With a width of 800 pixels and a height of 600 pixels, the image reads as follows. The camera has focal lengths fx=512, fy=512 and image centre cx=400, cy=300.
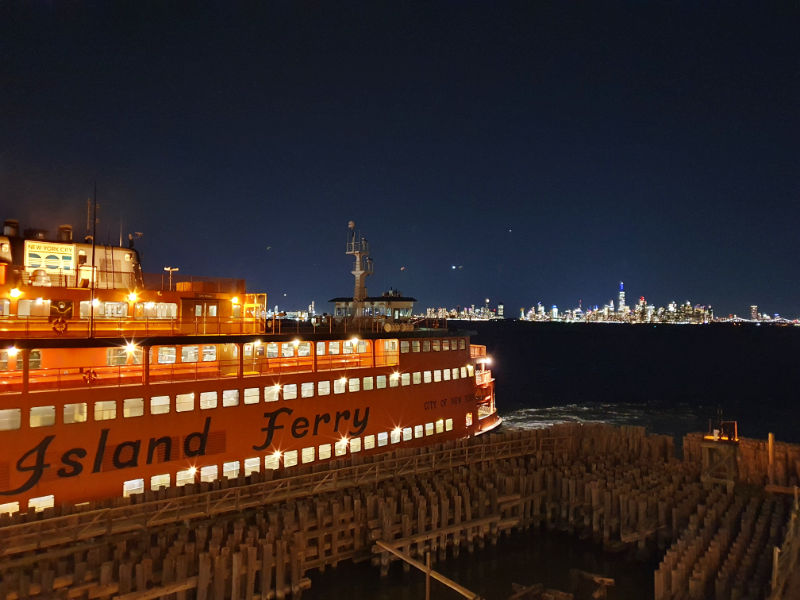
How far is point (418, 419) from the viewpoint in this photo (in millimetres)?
29375

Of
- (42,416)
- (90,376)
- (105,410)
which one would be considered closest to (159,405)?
(105,410)

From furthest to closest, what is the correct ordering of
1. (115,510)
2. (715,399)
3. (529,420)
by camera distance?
(715,399) → (529,420) → (115,510)

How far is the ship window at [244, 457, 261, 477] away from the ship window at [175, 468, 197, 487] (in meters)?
2.23

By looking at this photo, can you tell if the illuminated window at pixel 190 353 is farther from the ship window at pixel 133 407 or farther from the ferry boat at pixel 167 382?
the ship window at pixel 133 407

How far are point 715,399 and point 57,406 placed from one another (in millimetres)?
75271

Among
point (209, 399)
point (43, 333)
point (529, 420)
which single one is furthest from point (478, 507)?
point (529, 420)

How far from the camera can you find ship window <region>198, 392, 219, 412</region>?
70.0ft

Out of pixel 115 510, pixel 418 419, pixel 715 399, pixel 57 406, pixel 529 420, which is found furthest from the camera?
pixel 715 399

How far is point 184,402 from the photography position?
20.8m

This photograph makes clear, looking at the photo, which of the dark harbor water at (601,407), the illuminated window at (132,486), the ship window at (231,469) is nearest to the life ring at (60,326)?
the illuminated window at (132,486)

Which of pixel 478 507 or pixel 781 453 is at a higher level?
pixel 781 453

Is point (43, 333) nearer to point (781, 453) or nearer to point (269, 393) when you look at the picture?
point (269, 393)

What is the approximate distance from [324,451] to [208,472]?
18.4 ft

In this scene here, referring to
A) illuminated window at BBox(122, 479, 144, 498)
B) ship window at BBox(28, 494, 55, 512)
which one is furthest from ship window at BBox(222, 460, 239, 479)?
ship window at BBox(28, 494, 55, 512)
